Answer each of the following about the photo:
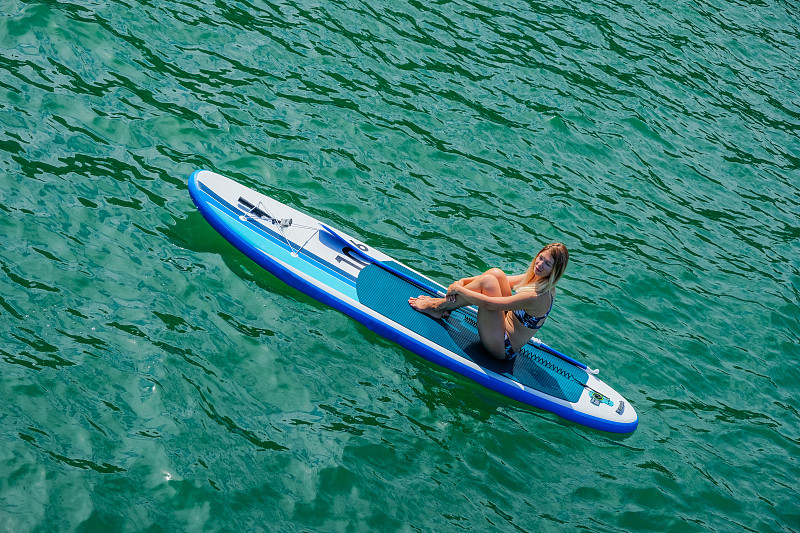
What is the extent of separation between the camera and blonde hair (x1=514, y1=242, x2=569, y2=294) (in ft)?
24.1

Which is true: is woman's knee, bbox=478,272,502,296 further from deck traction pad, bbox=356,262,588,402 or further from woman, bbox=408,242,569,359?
deck traction pad, bbox=356,262,588,402

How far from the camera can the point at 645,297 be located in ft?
31.8

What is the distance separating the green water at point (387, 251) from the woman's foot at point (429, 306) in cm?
65

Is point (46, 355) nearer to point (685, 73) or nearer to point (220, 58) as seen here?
point (220, 58)

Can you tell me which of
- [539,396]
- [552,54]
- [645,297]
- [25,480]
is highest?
[552,54]

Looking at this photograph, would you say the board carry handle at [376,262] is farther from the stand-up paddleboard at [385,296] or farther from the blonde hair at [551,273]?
the blonde hair at [551,273]

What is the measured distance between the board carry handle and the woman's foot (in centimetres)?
27

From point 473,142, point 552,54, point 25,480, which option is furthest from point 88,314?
point 552,54

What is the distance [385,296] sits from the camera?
8.30 m

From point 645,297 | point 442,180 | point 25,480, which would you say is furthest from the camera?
point 442,180

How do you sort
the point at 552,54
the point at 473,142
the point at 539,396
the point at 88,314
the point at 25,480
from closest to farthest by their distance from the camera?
1. the point at 25,480
2. the point at 88,314
3. the point at 539,396
4. the point at 473,142
5. the point at 552,54

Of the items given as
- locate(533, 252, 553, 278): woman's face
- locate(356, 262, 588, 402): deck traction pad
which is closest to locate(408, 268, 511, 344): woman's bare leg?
locate(356, 262, 588, 402): deck traction pad

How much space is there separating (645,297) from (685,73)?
6385 millimetres

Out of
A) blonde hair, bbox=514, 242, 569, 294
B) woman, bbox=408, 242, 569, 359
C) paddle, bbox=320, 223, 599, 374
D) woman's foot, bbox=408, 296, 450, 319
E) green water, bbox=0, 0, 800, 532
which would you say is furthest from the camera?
paddle, bbox=320, 223, 599, 374
